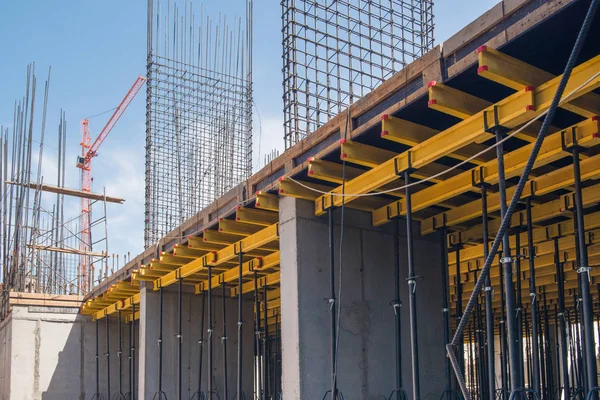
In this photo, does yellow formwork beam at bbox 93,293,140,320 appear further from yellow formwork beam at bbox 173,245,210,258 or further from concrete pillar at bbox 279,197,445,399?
concrete pillar at bbox 279,197,445,399

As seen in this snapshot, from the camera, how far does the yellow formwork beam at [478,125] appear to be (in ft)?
25.1

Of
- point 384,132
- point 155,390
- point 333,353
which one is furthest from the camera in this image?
point 155,390

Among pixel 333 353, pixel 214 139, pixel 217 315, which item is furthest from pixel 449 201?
pixel 214 139

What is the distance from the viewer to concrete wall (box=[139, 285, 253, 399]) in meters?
19.6

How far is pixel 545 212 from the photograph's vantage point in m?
12.1

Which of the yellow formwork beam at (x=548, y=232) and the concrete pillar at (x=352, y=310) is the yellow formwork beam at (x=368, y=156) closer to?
the concrete pillar at (x=352, y=310)

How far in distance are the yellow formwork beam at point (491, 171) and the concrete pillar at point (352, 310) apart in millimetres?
665

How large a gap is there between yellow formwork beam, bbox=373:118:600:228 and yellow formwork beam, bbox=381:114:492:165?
47 cm

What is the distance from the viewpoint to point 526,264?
16.4 m

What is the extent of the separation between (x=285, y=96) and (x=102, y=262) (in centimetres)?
1899

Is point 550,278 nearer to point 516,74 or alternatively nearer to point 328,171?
point 328,171

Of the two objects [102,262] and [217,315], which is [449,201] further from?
[102,262]

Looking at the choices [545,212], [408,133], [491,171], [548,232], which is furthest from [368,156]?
[548,232]

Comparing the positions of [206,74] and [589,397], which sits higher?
[206,74]
